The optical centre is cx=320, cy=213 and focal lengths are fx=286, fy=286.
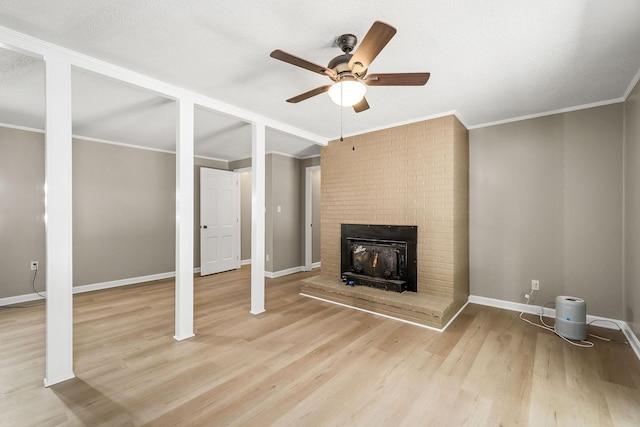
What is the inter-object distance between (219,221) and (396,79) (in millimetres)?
4933

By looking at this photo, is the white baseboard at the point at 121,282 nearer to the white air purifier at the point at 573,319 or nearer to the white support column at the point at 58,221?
the white support column at the point at 58,221

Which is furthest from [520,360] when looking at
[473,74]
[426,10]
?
[426,10]

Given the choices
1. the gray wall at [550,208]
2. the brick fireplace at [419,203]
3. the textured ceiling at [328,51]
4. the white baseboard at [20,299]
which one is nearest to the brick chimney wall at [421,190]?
the brick fireplace at [419,203]

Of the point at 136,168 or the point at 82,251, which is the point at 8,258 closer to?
the point at 82,251

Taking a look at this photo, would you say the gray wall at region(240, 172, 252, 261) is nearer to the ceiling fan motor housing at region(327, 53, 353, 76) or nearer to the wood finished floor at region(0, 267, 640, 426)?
the wood finished floor at region(0, 267, 640, 426)

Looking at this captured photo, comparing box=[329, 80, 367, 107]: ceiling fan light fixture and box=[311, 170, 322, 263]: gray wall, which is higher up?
box=[329, 80, 367, 107]: ceiling fan light fixture

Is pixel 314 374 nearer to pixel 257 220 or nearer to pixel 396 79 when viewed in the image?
pixel 257 220

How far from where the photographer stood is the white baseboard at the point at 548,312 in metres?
2.67

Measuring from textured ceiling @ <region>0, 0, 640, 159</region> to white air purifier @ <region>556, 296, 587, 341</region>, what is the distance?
2.12 m

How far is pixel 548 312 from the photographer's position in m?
3.42

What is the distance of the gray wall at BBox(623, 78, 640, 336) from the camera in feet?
8.52

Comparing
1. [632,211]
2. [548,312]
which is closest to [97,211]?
[548,312]

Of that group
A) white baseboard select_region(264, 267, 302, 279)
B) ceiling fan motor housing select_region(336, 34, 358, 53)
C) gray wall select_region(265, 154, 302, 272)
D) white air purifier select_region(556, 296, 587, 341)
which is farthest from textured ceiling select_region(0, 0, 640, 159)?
white baseboard select_region(264, 267, 302, 279)

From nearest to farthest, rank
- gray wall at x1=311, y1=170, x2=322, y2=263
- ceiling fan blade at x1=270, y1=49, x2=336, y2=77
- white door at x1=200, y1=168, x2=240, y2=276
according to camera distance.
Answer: ceiling fan blade at x1=270, y1=49, x2=336, y2=77 → white door at x1=200, y1=168, x2=240, y2=276 → gray wall at x1=311, y1=170, x2=322, y2=263
